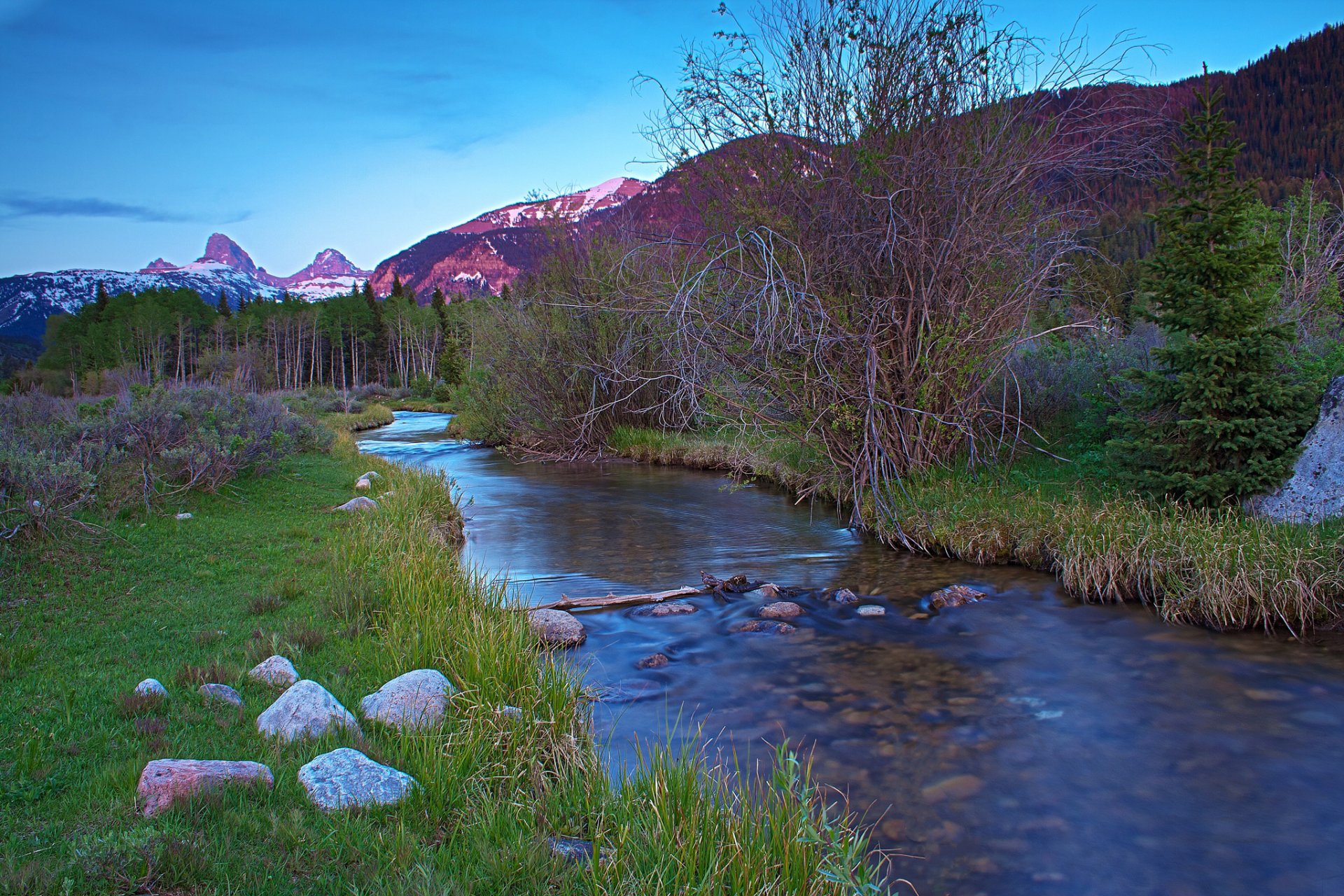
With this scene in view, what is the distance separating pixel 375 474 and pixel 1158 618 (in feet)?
39.4

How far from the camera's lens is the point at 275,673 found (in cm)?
475

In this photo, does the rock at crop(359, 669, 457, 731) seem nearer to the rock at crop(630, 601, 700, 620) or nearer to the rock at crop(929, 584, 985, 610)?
the rock at crop(630, 601, 700, 620)

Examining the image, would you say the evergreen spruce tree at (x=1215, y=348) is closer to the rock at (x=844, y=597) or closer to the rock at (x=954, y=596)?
the rock at (x=954, y=596)

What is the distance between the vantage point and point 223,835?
2953 mm

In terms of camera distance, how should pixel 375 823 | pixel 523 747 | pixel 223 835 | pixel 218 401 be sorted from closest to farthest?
pixel 223 835
pixel 375 823
pixel 523 747
pixel 218 401

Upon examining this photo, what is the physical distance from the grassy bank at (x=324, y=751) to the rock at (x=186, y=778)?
2.4 inches

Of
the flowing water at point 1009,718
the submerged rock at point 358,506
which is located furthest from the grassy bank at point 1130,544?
the submerged rock at point 358,506

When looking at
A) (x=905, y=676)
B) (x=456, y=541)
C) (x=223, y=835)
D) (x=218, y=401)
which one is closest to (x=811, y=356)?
(x=905, y=676)

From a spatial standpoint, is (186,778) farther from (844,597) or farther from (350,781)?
(844,597)

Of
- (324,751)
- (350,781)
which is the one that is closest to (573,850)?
(350,781)

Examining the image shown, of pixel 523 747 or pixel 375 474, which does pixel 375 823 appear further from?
pixel 375 474

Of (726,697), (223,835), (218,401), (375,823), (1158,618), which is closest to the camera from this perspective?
(223,835)

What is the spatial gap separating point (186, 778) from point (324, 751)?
0.71 metres

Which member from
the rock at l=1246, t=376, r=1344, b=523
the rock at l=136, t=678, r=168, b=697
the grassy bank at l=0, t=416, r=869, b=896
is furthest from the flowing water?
the rock at l=136, t=678, r=168, b=697
